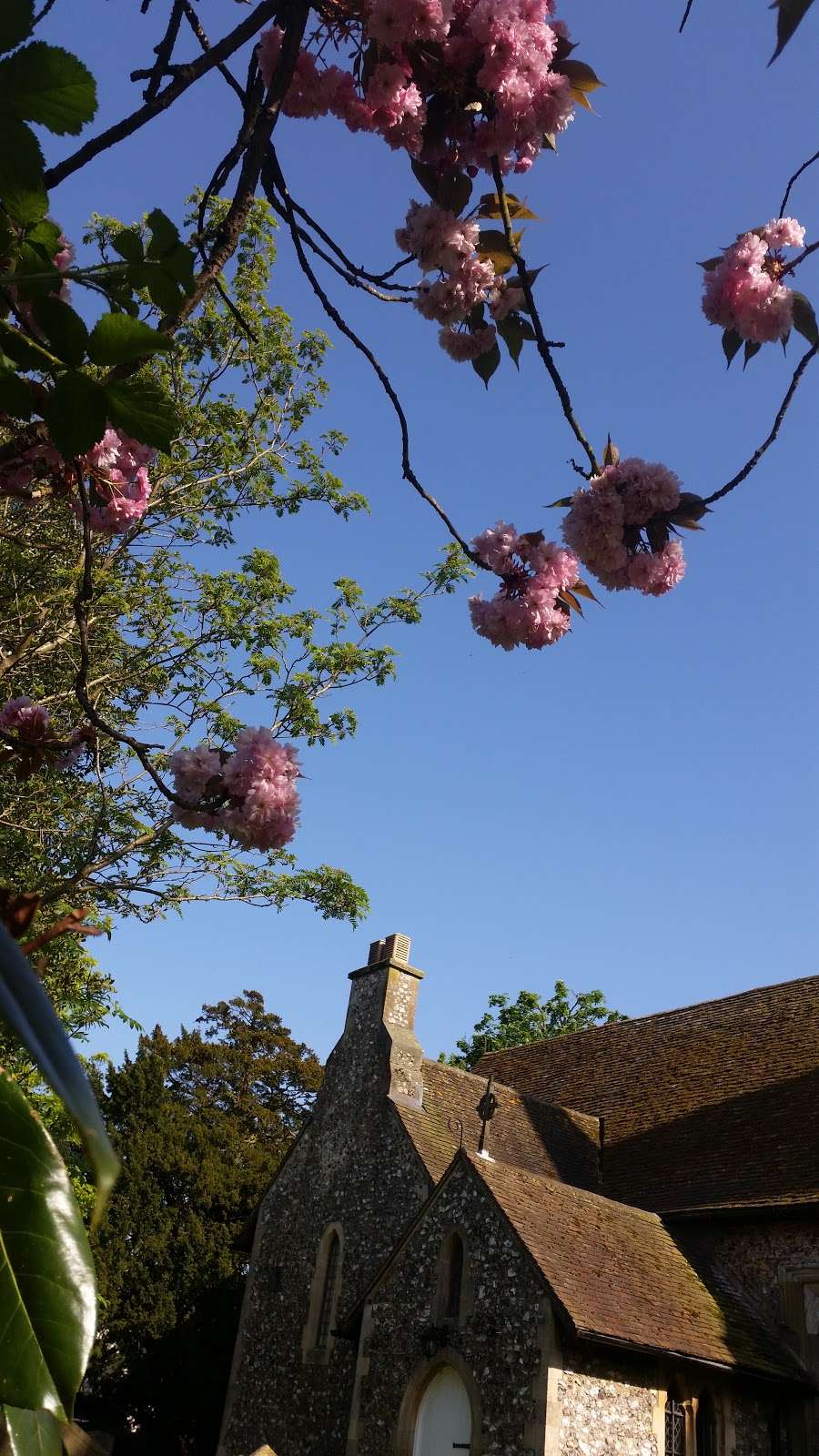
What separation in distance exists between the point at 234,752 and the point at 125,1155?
21742 mm

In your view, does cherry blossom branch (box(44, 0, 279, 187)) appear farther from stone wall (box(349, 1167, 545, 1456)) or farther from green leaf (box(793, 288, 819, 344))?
stone wall (box(349, 1167, 545, 1456))

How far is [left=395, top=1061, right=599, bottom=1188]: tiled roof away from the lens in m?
14.4

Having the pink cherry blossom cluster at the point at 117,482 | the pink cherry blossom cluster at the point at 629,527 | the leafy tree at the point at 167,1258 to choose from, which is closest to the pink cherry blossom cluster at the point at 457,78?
the pink cherry blossom cluster at the point at 629,527

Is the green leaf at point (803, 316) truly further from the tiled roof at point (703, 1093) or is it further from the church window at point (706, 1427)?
the tiled roof at point (703, 1093)

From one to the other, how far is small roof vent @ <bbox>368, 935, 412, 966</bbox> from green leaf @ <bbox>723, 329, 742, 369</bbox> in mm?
14200

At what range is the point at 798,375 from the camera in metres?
2.04

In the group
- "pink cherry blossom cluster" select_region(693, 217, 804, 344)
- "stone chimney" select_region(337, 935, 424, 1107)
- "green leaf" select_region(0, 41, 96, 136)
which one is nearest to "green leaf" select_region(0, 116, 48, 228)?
"green leaf" select_region(0, 41, 96, 136)

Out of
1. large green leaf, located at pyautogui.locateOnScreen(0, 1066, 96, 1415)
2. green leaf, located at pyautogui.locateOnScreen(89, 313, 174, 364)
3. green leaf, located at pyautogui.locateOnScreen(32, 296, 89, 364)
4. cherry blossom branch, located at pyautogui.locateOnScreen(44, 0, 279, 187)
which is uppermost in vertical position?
cherry blossom branch, located at pyautogui.locateOnScreen(44, 0, 279, 187)

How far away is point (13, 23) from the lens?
1.17 metres

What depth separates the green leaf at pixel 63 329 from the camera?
139cm

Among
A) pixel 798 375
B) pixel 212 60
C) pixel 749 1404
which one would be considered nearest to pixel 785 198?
pixel 798 375

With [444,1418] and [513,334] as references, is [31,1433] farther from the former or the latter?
[444,1418]

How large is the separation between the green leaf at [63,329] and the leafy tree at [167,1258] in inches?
696

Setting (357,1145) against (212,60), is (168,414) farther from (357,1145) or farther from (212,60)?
(357,1145)
